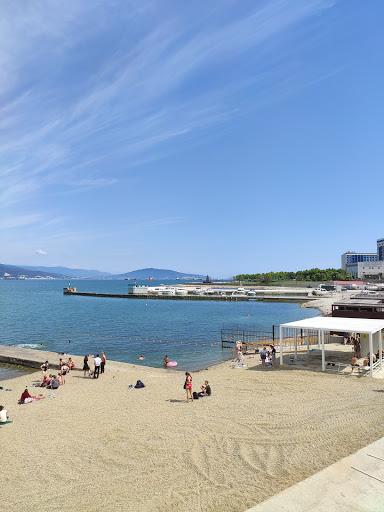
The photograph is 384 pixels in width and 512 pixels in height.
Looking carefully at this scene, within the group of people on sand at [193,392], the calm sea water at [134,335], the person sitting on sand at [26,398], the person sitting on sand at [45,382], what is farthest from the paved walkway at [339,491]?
the calm sea water at [134,335]

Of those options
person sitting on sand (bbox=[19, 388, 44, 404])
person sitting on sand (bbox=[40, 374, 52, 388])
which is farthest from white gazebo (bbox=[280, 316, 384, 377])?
person sitting on sand (bbox=[19, 388, 44, 404])

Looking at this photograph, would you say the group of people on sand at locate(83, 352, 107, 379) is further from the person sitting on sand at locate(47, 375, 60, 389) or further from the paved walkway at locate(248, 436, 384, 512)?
the paved walkway at locate(248, 436, 384, 512)

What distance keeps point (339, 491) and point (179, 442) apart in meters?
5.62

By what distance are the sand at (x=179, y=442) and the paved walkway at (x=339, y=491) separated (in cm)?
80

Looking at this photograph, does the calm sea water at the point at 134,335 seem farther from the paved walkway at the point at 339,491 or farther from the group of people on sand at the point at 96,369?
the paved walkway at the point at 339,491

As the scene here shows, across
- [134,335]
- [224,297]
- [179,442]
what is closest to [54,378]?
[179,442]

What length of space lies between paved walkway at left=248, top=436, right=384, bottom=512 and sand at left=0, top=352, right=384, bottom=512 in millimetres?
804

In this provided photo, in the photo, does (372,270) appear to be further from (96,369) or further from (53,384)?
(53,384)

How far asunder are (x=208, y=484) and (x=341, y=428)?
17.2 ft

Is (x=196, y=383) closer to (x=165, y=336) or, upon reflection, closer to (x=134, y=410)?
(x=134, y=410)

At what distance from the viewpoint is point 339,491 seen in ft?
27.6

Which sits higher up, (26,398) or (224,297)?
(224,297)

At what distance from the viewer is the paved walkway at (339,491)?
7.84 metres

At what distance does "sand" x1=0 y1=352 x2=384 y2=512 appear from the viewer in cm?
967
